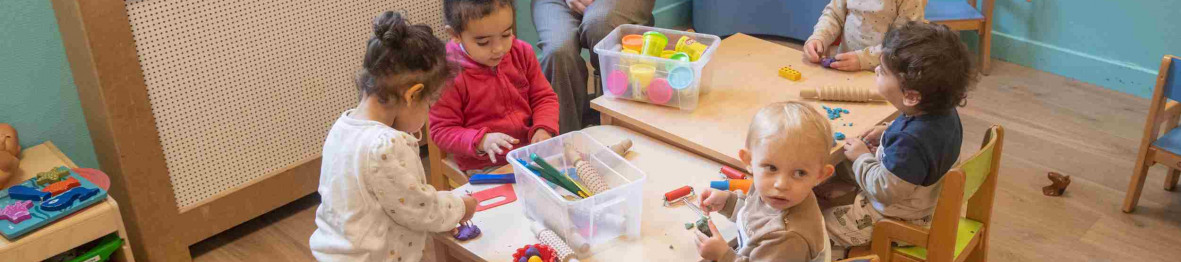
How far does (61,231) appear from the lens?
6.89 ft

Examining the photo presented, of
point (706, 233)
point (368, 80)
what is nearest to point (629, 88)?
point (706, 233)

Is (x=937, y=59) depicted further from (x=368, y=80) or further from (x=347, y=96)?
(x=347, y=96)

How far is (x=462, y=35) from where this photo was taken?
204 centimetres

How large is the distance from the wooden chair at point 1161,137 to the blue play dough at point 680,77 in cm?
133

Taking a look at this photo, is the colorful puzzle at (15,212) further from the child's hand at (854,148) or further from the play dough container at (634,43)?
the child's hand at (854,148)

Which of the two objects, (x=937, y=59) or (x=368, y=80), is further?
(x=937, y=59)

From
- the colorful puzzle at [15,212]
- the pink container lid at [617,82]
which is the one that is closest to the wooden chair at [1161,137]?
the pink container lid at [617,82]

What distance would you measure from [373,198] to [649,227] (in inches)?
19.3

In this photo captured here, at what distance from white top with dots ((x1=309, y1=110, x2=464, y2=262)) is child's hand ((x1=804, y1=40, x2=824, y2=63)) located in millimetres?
1187

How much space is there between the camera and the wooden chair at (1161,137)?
248 cm

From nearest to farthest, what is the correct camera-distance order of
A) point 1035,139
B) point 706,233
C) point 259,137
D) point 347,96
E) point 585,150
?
point 706,233, point 585,150, point 259,137, point 347,96, point 1035,139

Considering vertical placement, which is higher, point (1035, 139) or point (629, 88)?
point (629, 88)

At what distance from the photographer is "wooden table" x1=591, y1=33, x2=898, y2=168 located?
2006 millimetres

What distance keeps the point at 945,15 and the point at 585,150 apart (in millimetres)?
2395
